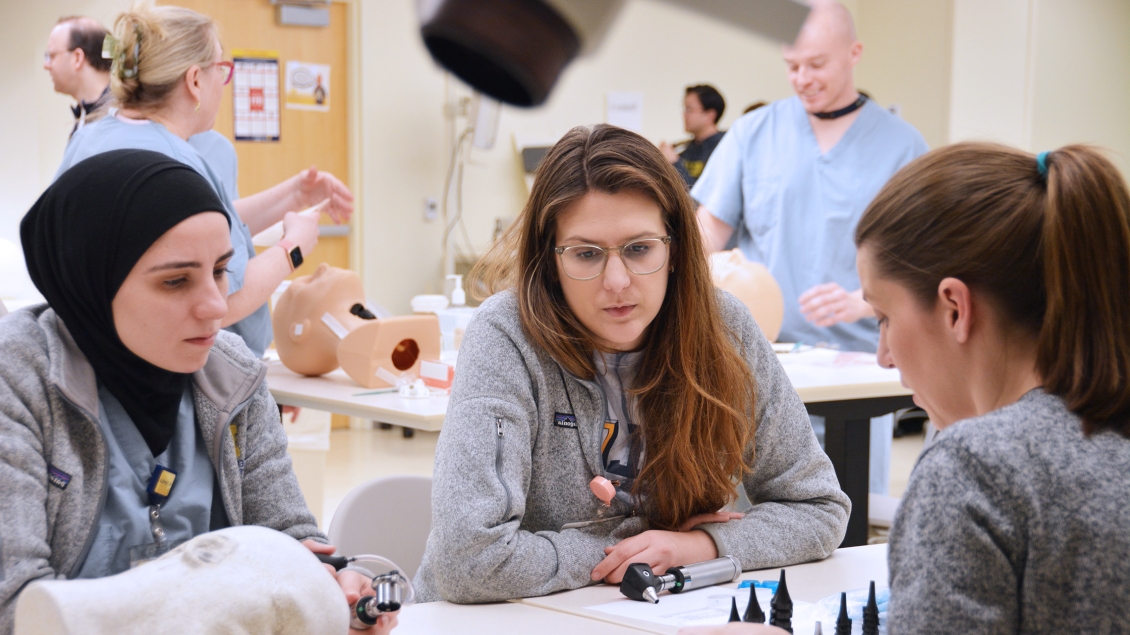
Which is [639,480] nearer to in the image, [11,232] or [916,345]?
[916,345]

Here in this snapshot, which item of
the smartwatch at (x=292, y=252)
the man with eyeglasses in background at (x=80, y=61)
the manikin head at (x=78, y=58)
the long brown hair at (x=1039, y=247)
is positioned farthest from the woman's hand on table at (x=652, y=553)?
the manikin head at (x=78, y=58)

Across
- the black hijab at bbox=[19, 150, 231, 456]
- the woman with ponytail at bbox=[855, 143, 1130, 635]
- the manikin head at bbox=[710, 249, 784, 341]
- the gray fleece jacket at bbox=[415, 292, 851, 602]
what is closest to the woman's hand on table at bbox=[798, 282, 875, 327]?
the manikin head at bbox=[710, 249, 784, 341]

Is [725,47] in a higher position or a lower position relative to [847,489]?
higher

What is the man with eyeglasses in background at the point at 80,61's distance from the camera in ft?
11.6

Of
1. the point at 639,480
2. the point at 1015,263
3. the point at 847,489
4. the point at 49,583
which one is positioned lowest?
the point at 847,489

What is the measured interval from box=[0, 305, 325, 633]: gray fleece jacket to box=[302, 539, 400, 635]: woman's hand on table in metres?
0.10

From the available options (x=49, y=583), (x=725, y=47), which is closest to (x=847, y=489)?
(x=49, y=583)

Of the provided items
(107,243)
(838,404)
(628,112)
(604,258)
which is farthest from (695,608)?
(628,112)

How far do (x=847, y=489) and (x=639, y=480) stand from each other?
131 centimetres

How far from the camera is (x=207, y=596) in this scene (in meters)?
0.93

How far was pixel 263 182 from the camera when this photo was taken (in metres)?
5.62

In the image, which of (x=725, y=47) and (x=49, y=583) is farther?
(x=725, y=47)

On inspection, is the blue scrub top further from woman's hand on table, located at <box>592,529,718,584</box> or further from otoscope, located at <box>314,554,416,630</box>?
otoscope, located at <box>314,554,416,630</box>

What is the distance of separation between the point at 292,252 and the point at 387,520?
1.05 metres
